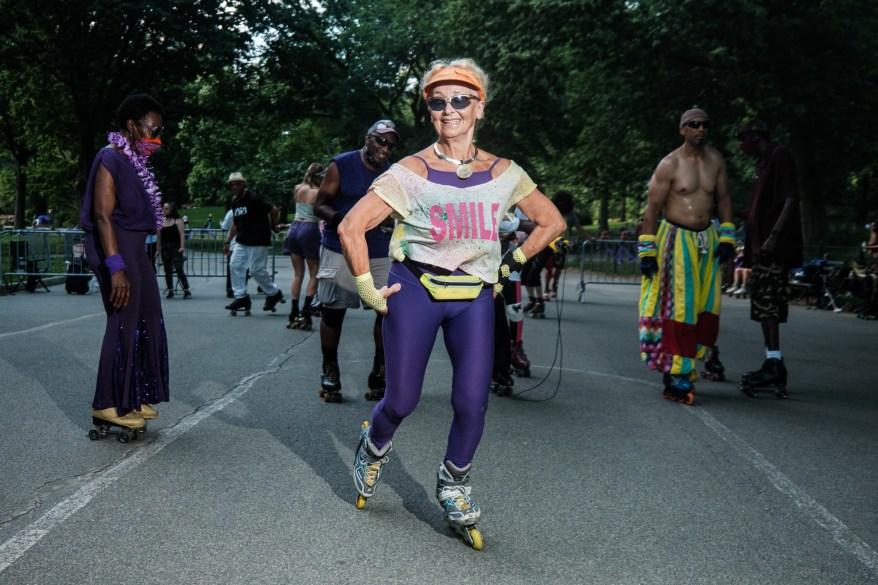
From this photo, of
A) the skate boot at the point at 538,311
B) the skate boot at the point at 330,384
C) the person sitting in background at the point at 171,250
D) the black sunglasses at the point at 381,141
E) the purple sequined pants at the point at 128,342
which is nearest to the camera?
the purple sequined pants at the point at 128,342

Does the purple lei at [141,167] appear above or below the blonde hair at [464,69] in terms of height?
below

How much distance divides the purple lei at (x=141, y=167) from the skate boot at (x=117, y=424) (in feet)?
3.79

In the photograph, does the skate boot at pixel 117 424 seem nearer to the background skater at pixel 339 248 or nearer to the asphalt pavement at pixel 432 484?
the asphalt pavement at pixel 432 484

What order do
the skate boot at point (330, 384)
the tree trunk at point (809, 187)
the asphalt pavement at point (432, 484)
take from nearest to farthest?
the asphalt pavement at point (432, 484), the skate boot at point (330, 384), the tree trunk at point (809, 187)

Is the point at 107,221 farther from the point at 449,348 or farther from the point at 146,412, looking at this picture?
the point at 449,348

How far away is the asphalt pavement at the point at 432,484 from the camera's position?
358 centimetres

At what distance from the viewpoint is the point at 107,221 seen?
5.23 meters

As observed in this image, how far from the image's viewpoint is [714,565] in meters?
3.64

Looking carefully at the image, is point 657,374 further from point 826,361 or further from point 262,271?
point 262,271

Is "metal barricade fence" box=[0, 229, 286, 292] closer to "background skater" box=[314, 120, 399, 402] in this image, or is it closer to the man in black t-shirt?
the man in black t-shirt

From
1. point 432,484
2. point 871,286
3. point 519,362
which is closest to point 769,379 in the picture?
point 519,362

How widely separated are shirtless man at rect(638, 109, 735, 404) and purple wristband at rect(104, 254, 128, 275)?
3869 mm

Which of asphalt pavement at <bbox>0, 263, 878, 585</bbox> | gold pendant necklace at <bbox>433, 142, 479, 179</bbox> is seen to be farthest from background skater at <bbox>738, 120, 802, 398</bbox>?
gold pendant necklace at <bbox>433, 142, 479, 179</bbox>

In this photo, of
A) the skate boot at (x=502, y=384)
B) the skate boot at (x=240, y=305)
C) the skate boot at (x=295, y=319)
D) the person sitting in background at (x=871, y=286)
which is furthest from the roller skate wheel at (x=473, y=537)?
the person sitting in background at (x=871, y=286)
